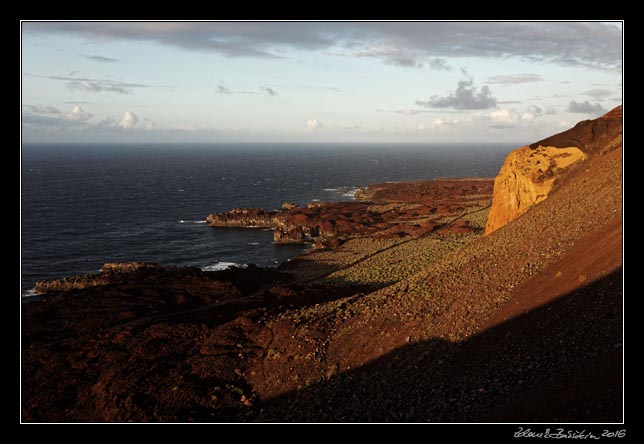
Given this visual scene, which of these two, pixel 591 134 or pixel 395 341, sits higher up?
pixel 591 134

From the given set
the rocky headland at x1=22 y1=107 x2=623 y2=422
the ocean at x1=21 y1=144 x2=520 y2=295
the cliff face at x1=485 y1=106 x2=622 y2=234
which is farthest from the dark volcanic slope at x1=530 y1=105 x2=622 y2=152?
the ocean at x1=21 y1=144 x2=520 y2=295

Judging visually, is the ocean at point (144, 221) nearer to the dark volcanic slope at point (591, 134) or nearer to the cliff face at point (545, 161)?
the cliff face at point (545, 161)

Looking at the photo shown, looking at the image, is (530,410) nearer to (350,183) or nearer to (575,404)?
(575,404)

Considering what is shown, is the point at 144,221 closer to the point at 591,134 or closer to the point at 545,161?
the point at 545,161

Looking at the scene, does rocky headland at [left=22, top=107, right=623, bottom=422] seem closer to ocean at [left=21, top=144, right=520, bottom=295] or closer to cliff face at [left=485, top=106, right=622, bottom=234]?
cliff face at [left=485, top=106, right=622, bottom=234]

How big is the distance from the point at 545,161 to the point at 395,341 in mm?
24564

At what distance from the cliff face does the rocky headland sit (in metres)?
0.19

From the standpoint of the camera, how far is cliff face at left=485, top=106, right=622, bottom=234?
114 feet

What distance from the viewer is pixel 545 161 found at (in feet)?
120

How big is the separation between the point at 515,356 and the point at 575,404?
3502mm

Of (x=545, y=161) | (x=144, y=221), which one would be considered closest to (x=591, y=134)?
(x=545, y=161)

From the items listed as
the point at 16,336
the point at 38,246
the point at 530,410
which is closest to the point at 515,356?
the point at 530,410

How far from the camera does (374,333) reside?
1969cm

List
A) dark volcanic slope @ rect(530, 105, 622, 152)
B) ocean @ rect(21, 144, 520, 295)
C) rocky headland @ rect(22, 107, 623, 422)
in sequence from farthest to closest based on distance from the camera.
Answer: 1. ocean @ rect(21, 144, 520, 295)
2. dark volcanic slope @ rect(530, 105, 622, 152)
3. rocky headland @ rect(22, 107, 623, 422)
